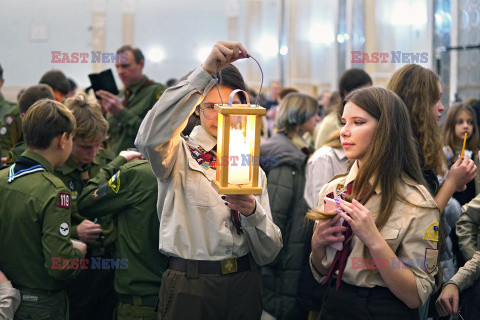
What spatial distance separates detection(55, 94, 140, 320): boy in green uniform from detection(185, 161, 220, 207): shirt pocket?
2.91ft

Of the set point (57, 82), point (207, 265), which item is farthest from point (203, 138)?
point (57, 82)

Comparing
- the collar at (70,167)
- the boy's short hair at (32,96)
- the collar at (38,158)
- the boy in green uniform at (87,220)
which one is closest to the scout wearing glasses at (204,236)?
the collar at (38,158)

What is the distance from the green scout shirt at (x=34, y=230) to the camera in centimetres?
269

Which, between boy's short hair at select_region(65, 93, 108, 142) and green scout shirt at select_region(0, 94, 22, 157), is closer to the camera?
boy's short hair at select_region(65, 93, 108, 142)

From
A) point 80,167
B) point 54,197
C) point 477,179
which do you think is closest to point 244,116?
point 54,197

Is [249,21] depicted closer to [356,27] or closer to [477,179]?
[356,27]

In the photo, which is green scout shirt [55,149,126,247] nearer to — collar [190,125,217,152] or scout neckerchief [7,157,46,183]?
scout neckerchief [7,157,46,183]

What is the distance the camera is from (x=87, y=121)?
3322 mm

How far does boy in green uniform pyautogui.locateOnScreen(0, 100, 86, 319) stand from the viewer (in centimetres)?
269

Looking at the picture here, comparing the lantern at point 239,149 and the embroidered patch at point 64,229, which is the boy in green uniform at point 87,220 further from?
the lantern at point 239,149

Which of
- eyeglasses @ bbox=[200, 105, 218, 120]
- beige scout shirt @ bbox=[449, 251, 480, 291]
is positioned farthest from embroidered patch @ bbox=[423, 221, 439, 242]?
eyeglasses @ bbox=[200, 105, 218, 120]

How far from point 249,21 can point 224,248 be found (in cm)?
1150

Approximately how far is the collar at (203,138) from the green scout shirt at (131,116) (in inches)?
91.6

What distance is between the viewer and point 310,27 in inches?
451
